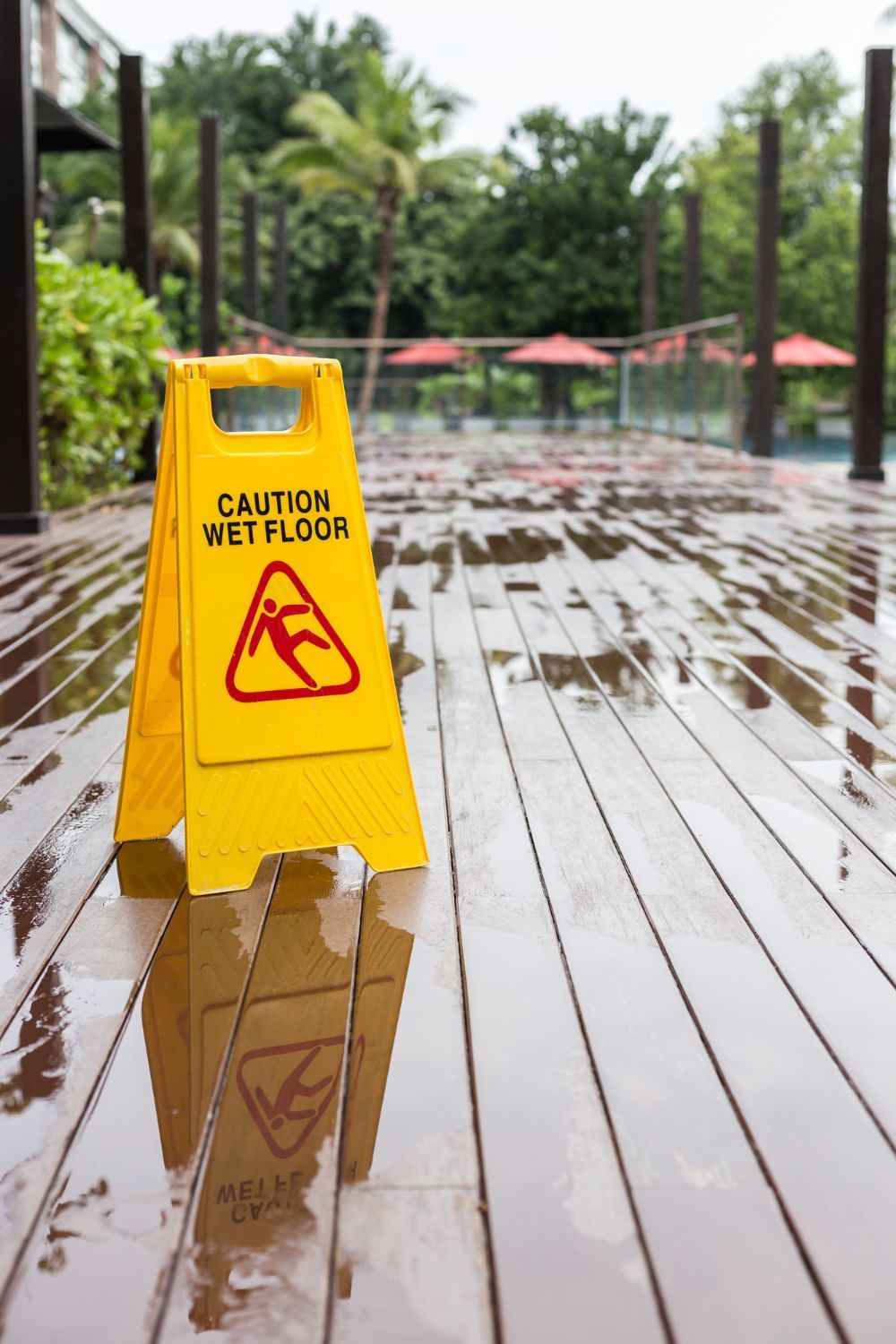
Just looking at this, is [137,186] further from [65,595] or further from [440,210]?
[440,210]

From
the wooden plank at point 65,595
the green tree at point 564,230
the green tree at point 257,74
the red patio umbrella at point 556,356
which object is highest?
the green tree at point 257,74

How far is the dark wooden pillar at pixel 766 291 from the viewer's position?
14773mm

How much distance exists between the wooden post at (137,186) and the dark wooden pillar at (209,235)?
3424 mm

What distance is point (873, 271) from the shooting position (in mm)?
11930

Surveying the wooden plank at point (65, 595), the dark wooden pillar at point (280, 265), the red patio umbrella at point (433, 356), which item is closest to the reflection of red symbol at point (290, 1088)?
the wooden plank at point (65, 595)

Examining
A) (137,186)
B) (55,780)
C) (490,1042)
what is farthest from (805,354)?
(490,1042)

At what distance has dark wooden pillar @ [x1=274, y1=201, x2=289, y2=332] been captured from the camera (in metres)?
25.7

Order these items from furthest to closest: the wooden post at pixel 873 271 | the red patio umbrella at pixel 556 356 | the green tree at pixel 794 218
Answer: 1. the green tree at pixel 794 218
2. the red patio umbrella at pixel 556 356
3. the wooden post at pixel 873 271

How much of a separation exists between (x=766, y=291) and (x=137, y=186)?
21.4 ft

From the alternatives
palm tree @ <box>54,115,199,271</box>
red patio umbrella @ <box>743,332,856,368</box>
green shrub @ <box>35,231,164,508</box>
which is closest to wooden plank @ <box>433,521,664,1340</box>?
green shrub @ <box>35,231,164,508</box>

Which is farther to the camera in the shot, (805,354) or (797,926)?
(805,354)

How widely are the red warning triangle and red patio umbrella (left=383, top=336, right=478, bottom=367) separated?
72.5 feet

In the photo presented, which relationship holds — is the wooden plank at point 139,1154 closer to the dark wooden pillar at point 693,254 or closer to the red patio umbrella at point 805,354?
the dark wooden pillar at point 693,254

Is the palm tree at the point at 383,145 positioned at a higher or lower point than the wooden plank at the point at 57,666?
higher
